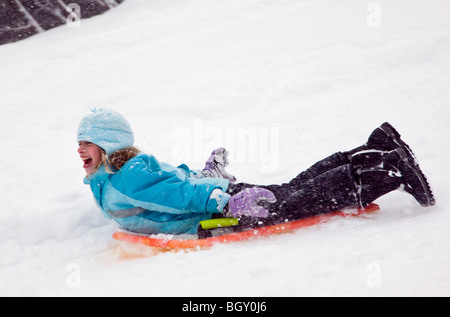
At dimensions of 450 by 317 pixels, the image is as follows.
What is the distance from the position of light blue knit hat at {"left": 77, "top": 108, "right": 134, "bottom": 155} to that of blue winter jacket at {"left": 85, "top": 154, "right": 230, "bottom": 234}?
159 mm

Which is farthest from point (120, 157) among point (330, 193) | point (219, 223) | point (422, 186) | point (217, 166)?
point (422, 186)

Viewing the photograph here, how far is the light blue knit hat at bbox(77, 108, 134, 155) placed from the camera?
9.62 feet

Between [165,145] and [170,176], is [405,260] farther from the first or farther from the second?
[165,145]

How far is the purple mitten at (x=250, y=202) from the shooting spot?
280 centimetres

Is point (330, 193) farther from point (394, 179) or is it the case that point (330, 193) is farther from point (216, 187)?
point (216, 187)

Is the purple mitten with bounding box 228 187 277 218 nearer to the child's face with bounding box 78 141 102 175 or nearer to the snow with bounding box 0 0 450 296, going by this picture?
the snow with bounding box 0 0 450 296

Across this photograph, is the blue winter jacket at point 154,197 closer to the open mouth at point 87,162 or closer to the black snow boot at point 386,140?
the open mouth at point 87,162

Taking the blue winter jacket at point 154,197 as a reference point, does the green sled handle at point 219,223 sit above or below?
below

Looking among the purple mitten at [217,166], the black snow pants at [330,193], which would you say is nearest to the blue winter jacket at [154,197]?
the black snow pants at [330,193]

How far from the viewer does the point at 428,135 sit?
3918 millimetres

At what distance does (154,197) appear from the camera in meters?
A: 2.82

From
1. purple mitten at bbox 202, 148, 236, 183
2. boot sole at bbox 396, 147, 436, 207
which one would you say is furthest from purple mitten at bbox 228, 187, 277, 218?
boot sole at bbox 396, 147, 436, 207

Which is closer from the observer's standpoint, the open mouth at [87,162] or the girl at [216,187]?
the girl at [216,187]
